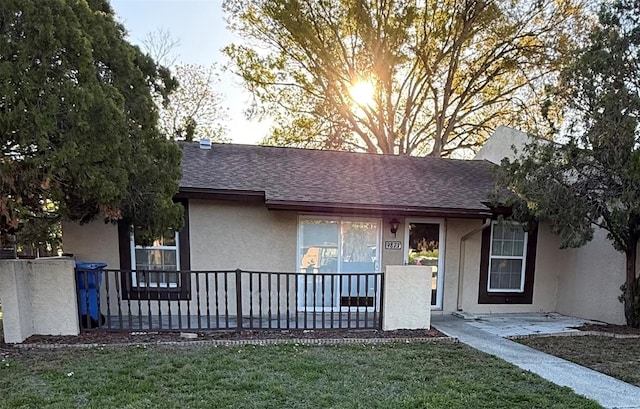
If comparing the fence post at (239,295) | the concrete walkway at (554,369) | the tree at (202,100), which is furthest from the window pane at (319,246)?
the tree at (202,100)

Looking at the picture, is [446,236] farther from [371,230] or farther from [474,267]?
[371,230]

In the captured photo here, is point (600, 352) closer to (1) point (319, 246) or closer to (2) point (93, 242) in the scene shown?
(1) point (319, 246)

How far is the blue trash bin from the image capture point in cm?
604

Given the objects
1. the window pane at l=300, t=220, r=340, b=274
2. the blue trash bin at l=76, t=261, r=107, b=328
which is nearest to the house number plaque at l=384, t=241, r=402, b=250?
the window pane at l=300, t=220, r=340, b=274

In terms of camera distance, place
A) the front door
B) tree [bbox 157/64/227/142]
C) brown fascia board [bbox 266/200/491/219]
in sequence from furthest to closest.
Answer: tree [bbox 157/64/227/142]
the front door
brown fascia board [bbox 266/200/491/219]

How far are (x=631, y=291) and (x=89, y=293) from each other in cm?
876

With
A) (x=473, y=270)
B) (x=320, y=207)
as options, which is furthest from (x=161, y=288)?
(x=473, y=270)

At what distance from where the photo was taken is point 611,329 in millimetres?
6910

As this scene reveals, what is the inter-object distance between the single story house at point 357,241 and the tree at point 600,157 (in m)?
1.01

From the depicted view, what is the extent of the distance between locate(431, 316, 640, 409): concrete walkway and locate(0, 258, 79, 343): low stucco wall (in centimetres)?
561

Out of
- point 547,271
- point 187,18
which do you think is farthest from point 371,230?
point 187,18

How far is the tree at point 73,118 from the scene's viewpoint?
4.11 metres

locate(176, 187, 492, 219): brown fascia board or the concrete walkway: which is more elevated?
locate(176, 187, 492, 219): brown fascia board

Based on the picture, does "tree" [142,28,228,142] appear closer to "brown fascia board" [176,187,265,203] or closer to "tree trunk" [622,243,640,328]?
"brown fascia board" [176,187,265,203]
